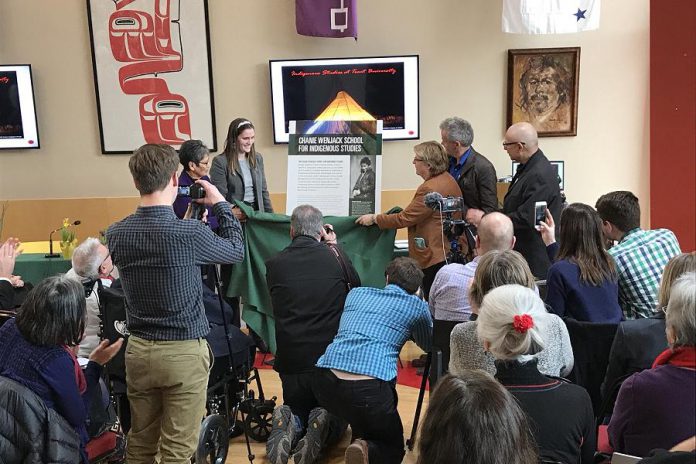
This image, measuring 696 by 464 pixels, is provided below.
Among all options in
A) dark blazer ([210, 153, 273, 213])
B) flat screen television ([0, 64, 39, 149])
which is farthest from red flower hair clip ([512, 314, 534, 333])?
flat screen television ([0, 64, 39, 149])

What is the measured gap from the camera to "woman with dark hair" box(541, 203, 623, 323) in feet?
9.75

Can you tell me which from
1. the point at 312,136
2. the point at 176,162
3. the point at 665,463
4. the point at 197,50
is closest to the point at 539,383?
the point at 665,463

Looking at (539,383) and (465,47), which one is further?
(465,47)

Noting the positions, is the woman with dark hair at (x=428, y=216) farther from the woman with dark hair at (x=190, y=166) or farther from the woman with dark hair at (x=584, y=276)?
the woman with dark hair at (x=584, y=276)

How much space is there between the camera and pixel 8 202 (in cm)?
662

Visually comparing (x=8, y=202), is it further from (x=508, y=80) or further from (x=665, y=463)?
(x=665, y=463)

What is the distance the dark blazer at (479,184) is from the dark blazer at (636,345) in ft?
6.81

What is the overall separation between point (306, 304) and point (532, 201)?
161 cm

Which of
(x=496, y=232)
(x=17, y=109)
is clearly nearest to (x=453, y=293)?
(x=496, y=232)

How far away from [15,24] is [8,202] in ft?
5.47

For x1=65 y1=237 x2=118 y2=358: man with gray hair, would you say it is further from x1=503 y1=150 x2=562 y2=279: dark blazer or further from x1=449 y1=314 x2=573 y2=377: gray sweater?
x1=503 y1=150 x2=562 y2=279: dark blazer

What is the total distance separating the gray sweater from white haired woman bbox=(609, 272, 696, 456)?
1.54 ft

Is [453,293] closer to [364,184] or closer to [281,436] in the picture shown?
[281,436]

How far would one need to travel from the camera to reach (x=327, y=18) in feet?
20.5
